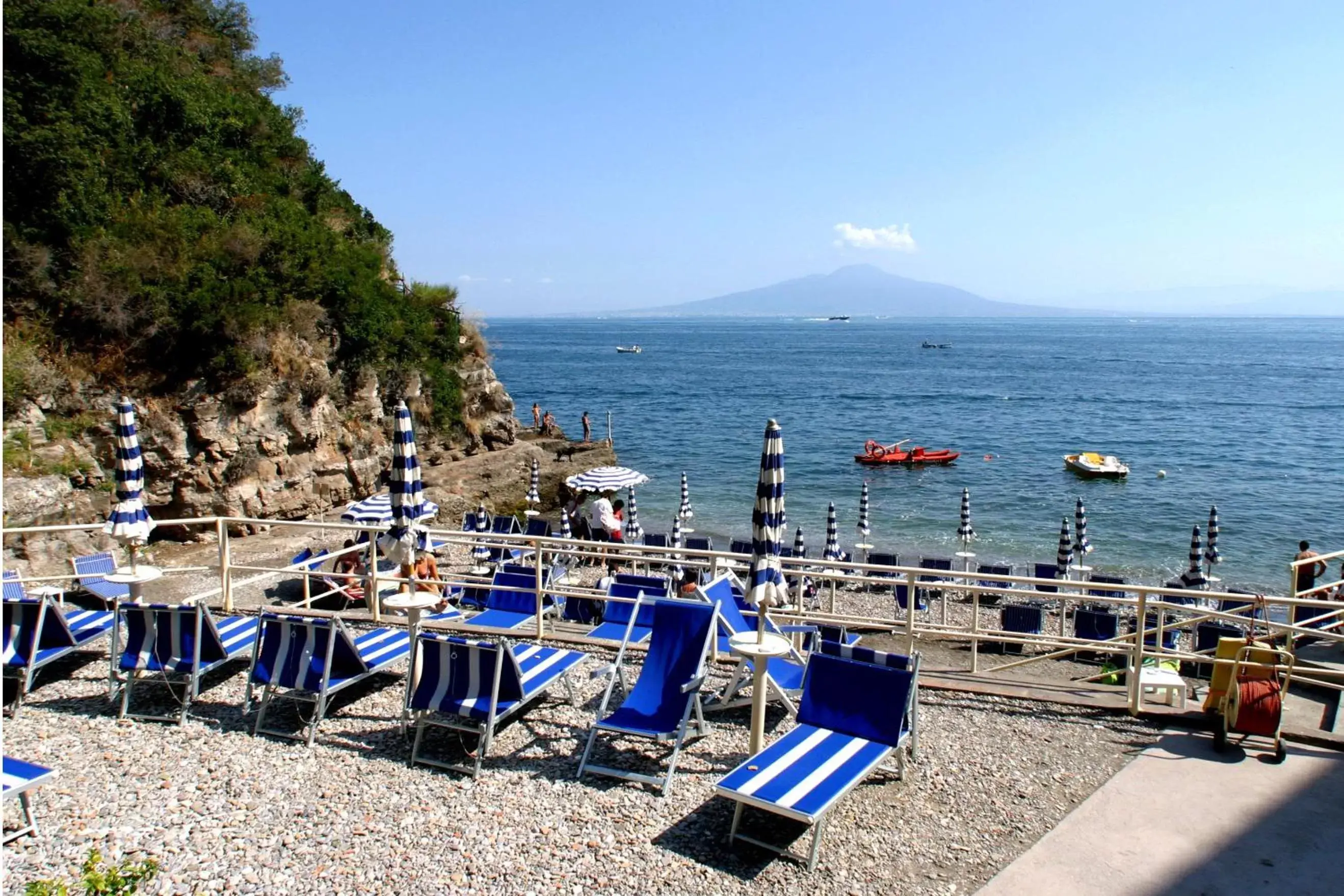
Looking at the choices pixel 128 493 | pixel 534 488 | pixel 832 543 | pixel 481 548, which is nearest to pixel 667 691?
pixel 128 493

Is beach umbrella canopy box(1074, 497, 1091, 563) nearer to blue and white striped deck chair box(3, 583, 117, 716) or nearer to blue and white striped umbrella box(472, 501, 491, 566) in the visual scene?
blue and white striped umbrella box(472, 501, 491, 566)

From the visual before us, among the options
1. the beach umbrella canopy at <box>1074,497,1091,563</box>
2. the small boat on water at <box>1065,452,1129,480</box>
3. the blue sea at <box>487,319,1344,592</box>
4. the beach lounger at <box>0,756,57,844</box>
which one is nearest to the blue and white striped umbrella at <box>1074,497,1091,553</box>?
the beach umbrella canopy at <box>1074,497,1091,563</box>

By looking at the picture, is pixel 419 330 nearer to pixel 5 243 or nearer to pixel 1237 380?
pixel 5 243

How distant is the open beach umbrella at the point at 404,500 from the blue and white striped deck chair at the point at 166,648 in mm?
1452

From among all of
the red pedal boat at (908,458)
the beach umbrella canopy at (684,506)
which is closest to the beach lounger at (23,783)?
the beach umbrella canopy at (684,506)

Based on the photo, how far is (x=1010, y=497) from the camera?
117ft

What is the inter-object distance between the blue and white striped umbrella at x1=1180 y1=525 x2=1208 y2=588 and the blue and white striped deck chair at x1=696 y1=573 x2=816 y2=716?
35.6 ft

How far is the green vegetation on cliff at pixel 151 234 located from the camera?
17.0 m

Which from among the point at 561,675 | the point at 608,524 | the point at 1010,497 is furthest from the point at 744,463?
the point at 561,675

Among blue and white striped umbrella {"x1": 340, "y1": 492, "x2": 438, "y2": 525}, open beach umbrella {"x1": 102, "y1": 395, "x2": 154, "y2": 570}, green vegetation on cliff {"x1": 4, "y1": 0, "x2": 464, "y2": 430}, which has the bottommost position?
blue and white striped umbrella {"x1": 340, "y1": 492, "x2": 438, "y2": 525}

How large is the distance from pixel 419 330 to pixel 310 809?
2097 centimetres

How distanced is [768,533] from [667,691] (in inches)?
55.9

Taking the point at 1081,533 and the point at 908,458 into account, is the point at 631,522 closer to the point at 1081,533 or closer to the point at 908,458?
the point at 1081,533

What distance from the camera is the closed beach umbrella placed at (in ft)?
51.3
